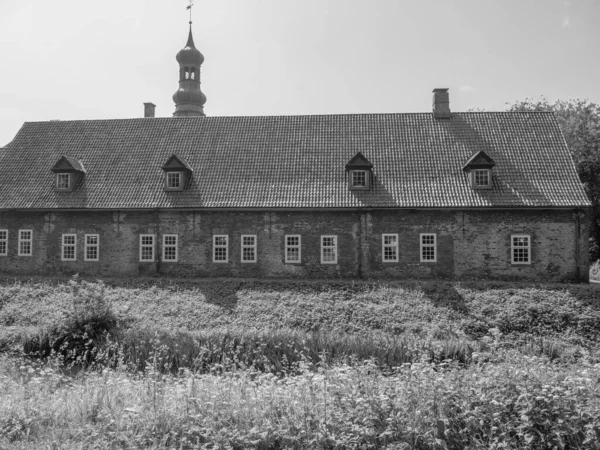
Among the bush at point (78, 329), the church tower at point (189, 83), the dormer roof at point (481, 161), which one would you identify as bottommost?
the bush at point (78, 329)

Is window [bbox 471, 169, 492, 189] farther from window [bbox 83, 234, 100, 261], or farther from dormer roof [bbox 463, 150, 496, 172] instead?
window [bbox 83, 234, 100, 261]

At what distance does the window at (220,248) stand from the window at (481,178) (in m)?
11.3

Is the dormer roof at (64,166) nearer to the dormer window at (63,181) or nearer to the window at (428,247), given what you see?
the dormer window at (63,181)

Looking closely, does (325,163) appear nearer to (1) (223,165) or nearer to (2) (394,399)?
(1) (223,165)

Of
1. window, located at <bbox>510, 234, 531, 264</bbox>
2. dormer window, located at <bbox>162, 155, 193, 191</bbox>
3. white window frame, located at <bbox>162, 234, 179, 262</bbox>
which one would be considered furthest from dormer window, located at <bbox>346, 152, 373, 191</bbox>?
white window frame, located at <bbox>162, 234, 179, 262</bbox>

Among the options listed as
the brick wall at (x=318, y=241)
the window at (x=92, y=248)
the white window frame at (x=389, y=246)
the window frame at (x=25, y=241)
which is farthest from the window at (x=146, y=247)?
the white window frame at (x=389, y=246)

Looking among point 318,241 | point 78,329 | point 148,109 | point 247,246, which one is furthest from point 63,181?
point 318,241

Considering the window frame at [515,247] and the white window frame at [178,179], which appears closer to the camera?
the window frame at [515,247]

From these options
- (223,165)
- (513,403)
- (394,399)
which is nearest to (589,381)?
(513,403)

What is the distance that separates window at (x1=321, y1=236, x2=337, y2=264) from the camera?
25234mm

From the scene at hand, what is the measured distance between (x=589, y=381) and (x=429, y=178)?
17.9 m

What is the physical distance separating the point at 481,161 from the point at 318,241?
802cm

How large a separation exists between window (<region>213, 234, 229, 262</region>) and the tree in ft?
82.6

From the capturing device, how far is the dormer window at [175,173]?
87.4 ft
